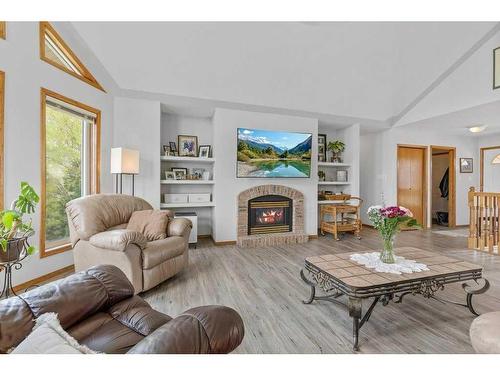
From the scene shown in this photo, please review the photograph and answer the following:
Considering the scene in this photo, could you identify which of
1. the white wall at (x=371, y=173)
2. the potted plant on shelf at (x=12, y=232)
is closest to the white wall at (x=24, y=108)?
the potted plant on shelf at (x=12, y=232)

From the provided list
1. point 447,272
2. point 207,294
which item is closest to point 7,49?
point 207,294

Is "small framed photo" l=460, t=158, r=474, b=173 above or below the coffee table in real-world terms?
above

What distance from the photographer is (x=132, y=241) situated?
2.31 m

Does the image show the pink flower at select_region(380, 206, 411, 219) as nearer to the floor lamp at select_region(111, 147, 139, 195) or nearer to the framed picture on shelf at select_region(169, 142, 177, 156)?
the floor lamp at select_region(111, 147, 139, 195)

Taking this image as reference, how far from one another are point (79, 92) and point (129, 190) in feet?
4.99

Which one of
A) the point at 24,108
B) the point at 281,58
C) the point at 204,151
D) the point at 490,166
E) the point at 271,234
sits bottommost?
the point at 271,234

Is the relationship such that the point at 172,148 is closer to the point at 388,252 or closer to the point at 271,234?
the point at 271,234

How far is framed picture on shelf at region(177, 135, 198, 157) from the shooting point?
4.84 m

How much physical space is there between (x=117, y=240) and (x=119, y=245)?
0.05 meters

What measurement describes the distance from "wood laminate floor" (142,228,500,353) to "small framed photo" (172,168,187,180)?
1609 mm

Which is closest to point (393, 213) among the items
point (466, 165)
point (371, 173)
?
point (371, 173)

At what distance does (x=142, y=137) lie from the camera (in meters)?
4.10

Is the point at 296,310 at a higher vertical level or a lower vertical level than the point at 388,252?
lower

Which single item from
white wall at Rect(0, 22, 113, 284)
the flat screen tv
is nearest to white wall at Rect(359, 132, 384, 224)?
the flat screen tv
